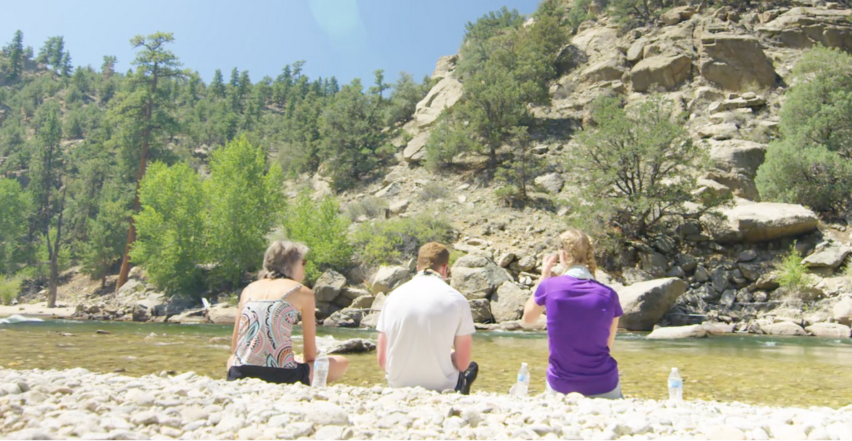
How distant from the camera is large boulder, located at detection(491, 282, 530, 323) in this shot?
16.9 meters

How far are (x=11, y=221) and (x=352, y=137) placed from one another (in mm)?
27356

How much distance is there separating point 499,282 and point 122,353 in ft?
39.9

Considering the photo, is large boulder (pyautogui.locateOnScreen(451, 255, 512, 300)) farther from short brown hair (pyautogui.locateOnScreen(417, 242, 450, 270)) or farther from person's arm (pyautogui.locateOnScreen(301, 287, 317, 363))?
short brown hair (pyautogui.locateOnScreen(417, 242, 450, 270))

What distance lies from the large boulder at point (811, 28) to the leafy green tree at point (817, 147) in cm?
1110

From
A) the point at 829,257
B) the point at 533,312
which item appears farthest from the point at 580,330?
the point at 829,257

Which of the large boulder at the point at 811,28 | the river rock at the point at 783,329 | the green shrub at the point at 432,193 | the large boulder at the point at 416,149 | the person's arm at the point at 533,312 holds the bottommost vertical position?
the river rock at the point at 783,329

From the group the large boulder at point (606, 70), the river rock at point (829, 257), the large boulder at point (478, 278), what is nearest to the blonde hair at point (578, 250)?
the large boulder at point (478, 278)

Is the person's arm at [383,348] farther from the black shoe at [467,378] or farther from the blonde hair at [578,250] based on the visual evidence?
the blonde hair at [578,250]

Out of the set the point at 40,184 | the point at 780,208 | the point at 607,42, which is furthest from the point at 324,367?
the point at 40,184

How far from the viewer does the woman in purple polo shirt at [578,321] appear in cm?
367

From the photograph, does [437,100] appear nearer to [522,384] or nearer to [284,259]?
[522,384]

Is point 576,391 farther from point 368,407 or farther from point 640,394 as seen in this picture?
point 640,394

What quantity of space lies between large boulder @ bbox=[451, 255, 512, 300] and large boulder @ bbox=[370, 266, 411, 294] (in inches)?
81.3

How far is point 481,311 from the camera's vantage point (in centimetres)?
1711
